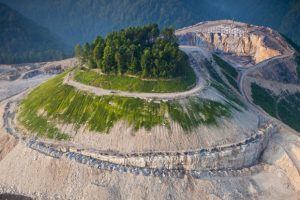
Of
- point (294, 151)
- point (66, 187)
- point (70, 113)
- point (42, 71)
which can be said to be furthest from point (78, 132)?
point (42, 71)

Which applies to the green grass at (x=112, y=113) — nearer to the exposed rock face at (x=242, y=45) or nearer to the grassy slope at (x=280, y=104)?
the grassy slope at (x=280, y=104)

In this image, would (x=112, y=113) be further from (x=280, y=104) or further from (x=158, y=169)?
(x=280, y=104)

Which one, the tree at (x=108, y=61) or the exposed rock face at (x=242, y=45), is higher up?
the tree at (x=108, y=61)

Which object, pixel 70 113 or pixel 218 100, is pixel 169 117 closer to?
pixel 218 100

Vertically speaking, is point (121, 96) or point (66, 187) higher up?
point (121, 96)

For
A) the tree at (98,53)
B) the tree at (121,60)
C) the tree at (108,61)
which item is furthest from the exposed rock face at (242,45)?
the tree at (108,61)
